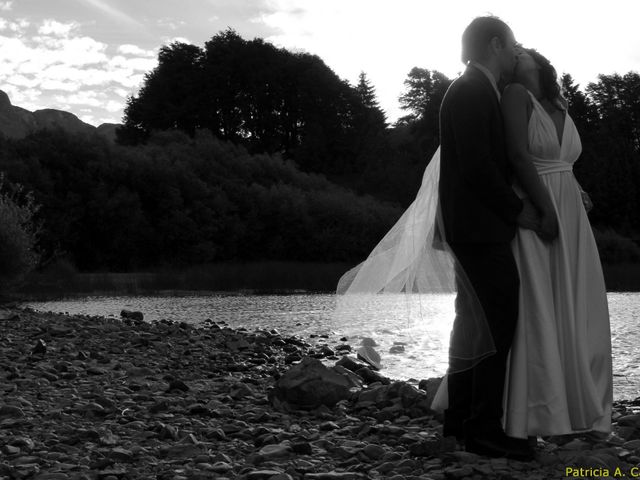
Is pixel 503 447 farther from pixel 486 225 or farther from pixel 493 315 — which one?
pixel 486 225

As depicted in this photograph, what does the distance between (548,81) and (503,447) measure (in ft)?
6.76

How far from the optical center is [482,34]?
4.42 metres

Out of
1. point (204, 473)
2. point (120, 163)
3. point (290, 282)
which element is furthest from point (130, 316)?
point (120, 163)

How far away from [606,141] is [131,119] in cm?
3952

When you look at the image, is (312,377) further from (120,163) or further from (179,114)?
(179,114)

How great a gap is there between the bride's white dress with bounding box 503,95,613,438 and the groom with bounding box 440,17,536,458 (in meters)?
0.12

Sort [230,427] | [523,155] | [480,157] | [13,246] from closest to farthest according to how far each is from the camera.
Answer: [480,157] < [523,155] < [230,427] < [13,246]

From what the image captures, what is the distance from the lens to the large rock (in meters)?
6.27

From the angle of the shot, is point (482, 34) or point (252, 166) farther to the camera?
point (252, 166)

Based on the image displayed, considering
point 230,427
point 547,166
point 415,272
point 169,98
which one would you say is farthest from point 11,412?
point 169,98

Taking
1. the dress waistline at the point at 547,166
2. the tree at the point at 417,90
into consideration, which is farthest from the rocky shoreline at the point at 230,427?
the tree at the point at 417,90

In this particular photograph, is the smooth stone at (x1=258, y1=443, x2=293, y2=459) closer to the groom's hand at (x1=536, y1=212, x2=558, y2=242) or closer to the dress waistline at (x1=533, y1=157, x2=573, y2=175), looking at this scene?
the groom's hand at (x1=536, y1=212, x2=558, y2=242)

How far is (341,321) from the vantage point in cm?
559

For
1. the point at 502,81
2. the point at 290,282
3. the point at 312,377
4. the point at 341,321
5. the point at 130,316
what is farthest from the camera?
the point at 290,282
